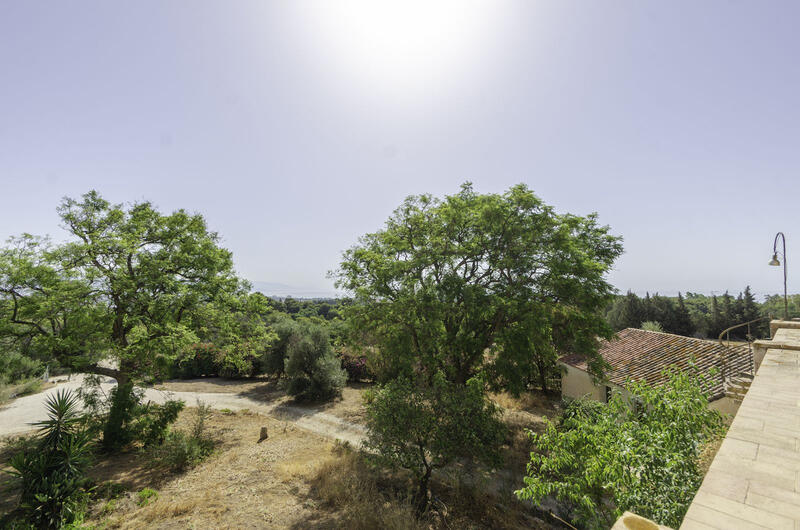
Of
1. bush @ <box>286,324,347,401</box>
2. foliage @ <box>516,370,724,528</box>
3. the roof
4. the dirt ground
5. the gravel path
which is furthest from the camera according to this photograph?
Answer: bush @ <box>286,324,347,401</box>

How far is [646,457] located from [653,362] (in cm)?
1510

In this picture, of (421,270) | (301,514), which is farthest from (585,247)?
(301,514)

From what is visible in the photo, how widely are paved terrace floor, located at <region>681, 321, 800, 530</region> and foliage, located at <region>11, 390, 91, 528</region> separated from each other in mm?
11970

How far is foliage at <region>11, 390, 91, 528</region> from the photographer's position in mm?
7246

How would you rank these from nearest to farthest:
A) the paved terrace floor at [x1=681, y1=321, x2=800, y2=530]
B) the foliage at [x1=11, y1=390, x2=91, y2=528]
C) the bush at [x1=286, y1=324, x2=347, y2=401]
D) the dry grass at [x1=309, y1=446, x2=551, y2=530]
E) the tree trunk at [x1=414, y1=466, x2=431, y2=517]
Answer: the paved terrace floor at [x1=681, y1=321, x2=800, y2=530] < the foliage at [x1=11, y1=390, x2=91, y2=528] < the dry grass at [x1=309, y1=446, x2=551, y2=530] < the tree trunk at [x1=414, y1=466, x2=431, y2=517] < the bush at [x1=286, y1=324, x2=347, y2=401]

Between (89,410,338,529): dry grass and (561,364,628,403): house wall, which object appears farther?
(561,364,628,403): house wall

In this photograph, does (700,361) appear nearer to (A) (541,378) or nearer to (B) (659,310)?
(A) (541,378)

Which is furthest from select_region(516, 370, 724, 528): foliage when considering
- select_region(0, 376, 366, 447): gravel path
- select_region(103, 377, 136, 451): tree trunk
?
select_region(103, 377, 136, 451): tree trunk

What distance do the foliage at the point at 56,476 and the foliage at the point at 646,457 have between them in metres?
10.5

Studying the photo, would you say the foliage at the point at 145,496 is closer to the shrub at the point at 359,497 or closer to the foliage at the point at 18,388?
the shrub at the point at 359,497

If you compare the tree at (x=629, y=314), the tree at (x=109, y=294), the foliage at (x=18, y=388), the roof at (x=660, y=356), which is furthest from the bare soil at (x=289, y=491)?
the tree at (x=629, y=314)

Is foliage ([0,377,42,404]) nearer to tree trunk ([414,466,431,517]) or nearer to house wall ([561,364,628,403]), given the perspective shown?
tree trunk ([414,466,431,517])

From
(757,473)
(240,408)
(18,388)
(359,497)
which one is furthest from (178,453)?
(18,388)

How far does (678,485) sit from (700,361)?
47.2ft
